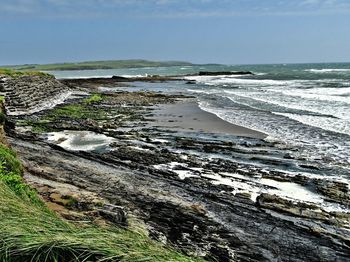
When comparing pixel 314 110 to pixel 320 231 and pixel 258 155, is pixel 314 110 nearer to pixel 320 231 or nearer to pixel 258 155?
pixel 258 155

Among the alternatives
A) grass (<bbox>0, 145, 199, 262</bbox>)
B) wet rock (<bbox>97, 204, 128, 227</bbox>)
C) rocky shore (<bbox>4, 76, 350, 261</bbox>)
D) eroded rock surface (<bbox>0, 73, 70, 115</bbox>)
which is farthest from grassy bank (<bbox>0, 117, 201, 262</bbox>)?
eroded rock surface (<bbox>0, 73, 70, 115</bbox>)

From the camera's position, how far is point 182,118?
30.4m

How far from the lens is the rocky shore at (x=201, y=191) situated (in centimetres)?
911

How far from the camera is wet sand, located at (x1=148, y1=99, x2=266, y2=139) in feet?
79.8

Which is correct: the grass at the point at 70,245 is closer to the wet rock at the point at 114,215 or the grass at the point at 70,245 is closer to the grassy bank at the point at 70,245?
the grassy bank at the point at 70,245

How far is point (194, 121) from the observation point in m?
28.7

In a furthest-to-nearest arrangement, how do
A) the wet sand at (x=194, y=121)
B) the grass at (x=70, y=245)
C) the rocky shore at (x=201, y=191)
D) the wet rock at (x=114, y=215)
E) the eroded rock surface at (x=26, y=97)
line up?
the eroded rock surface at (x=26, y=97) → the wet sand at (x=194, y=121) → the rocky shore at (x=201, y=191) → the wet rock at (x=114, y=215) → the grass at (x=70, y=245)

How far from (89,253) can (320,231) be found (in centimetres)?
669

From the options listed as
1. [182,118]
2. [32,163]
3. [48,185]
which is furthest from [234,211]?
[182,118]

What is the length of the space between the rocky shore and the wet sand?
5.92ft

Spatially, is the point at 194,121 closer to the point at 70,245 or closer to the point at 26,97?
the point at 26,97

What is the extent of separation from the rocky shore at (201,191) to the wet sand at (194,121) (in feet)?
5.92

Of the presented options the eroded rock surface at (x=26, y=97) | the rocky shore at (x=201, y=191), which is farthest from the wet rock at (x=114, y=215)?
the eroded rock surface at (x=26, y=97)

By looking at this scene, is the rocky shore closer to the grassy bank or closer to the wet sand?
the wet sand
